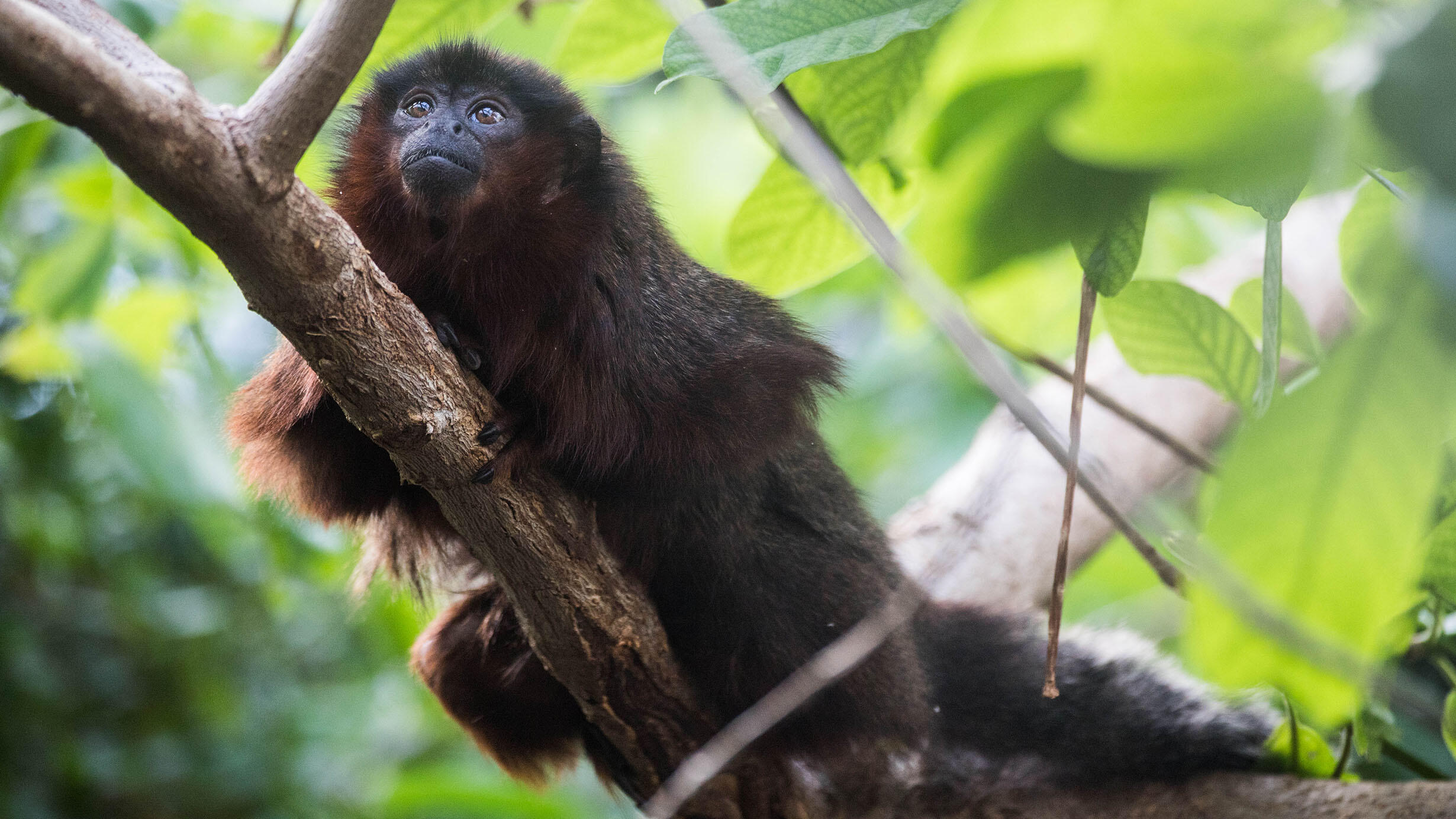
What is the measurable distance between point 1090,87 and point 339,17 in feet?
2.16

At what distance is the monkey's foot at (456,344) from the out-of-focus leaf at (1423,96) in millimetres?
1346

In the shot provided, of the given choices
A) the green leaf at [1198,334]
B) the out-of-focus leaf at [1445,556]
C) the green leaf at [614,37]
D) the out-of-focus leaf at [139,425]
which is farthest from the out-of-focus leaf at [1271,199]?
the out-of-focus leaf at [139,425]

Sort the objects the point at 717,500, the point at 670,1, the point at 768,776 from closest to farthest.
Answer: the point at 670,1, the point at 717,500, the point at 768,776

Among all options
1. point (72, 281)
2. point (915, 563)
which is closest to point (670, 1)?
point (915, 563)

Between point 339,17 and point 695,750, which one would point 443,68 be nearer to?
point 339,17

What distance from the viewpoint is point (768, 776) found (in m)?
2.02

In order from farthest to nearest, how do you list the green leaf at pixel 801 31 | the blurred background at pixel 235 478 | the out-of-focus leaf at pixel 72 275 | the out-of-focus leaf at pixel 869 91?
the out-of-focus leaf at pixel 72 275
the blurred background at pixel 235 478
the out-of-focus leaf at pixel 869 91
the green leaf at pixel 801 31

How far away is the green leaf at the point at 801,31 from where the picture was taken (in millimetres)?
967

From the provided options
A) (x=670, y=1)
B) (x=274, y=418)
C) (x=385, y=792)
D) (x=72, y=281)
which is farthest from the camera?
(x=385, y=792)

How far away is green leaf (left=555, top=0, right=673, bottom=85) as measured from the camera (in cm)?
164

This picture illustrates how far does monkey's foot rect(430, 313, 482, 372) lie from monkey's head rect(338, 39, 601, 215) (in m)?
0.22

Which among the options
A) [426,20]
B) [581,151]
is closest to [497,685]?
→ [581,151]

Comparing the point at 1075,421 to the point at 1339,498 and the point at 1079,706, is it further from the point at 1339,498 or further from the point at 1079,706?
the point at 1079,706

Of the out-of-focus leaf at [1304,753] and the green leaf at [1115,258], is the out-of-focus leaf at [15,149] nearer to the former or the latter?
the green leaf at [1115,258]
